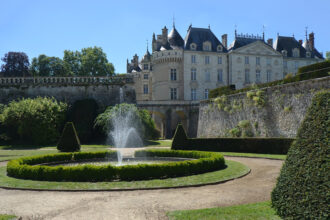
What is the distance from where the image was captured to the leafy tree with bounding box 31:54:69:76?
46875mm

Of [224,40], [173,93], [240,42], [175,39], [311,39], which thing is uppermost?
[311,39]

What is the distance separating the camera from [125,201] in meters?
7.00

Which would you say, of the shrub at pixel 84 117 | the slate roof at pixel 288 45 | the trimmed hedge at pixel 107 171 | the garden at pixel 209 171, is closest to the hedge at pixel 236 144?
the garden at pixel 209 171

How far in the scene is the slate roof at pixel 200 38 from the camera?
40.9m

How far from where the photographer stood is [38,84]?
3272cm

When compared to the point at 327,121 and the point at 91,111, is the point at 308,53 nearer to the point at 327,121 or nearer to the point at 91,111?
the point at 91,111

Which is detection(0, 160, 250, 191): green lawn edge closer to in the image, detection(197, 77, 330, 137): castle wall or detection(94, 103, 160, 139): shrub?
detection(197, 77, 330, 137): castle wall

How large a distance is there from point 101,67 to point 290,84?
36.1 m

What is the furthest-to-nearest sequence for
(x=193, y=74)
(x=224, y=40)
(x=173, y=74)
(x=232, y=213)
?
(x=224, y=40) < (x=193, y=74) < (x=173, y=74) < (x=232, y=213)

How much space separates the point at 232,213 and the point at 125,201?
274 cm

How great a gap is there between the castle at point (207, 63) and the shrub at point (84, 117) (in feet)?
40.7

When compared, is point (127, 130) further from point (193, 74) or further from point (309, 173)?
point (309, 173)

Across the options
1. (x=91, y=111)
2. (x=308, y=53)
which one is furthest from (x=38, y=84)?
(x=308, y=53)

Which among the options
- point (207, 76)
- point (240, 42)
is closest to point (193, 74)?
point (207, 76)
